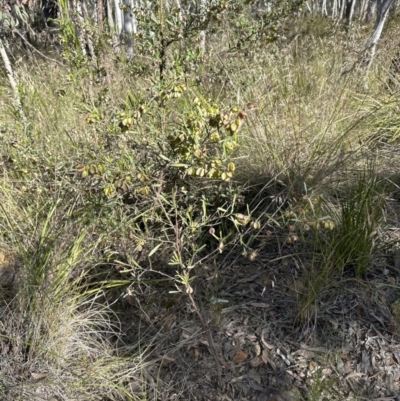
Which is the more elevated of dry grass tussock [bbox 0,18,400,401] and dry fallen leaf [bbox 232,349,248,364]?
dry grass tussock [bbox 0,18,400,401]

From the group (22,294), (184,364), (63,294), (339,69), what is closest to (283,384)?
(184,364)

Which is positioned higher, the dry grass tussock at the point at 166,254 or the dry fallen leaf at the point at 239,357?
the dry grass tussock at the point at 166,254

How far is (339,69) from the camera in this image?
296 cm

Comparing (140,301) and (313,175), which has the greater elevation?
(313,175)

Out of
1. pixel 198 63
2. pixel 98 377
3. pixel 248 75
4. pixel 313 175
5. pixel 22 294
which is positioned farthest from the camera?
pixel 248 75

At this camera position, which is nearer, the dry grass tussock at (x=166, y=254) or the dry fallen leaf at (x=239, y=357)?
the dry grass tussock at (x=166, y=254)

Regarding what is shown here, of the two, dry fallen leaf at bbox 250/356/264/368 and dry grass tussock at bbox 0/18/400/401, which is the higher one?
dry grass tussock at bbox 0/18/400/401

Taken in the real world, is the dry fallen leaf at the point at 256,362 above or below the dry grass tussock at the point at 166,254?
below

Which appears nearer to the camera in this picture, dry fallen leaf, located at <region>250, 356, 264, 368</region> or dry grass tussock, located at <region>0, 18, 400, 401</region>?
dry grass tussock, located at <region>0, 18, 400, 401</region>

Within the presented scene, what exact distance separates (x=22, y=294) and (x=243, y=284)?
1025 mm

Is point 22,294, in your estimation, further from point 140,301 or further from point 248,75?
point 248,75

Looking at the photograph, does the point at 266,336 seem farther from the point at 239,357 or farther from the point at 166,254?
the point at 166,254

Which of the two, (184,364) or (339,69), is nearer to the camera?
(184,364)

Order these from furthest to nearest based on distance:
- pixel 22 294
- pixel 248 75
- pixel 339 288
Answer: pixel 248 75 < pixel 339 288 < pixel 22 294
